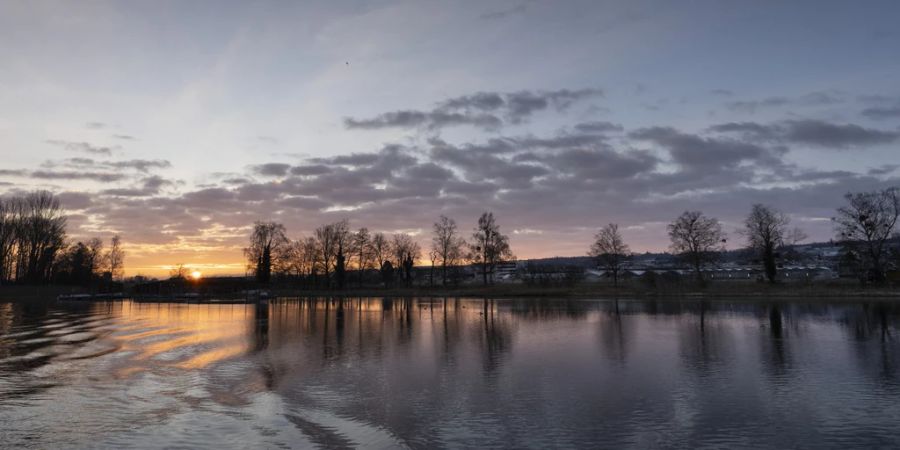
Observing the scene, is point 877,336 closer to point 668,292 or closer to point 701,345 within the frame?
point 701,345

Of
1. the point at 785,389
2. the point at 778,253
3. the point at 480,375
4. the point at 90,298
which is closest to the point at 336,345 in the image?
the point at 480,375

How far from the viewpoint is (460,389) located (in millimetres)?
14984

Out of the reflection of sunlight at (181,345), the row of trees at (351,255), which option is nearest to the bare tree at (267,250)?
the row of trees at (351,255)

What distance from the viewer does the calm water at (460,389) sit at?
1068 cm

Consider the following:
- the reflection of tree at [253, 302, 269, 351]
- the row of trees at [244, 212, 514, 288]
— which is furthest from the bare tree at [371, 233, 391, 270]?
the reflection of tree at [253, 302, 269, 351]

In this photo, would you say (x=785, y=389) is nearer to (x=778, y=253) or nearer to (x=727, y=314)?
(x=727, y=314)

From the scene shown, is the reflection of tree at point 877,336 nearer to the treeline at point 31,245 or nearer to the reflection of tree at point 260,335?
the reflection of tree at point 260,335

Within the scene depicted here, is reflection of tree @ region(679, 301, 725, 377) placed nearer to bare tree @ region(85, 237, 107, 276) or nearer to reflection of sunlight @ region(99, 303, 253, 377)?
reflection of sunlight @ region(99, 303, 253, 377)

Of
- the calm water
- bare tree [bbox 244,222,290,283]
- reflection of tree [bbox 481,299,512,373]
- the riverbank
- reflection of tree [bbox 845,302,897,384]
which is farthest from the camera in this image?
bare tree [bbox 244,222,290,283]

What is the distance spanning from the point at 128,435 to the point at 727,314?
126 feet

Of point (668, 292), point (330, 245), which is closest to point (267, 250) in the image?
point (330, 245)

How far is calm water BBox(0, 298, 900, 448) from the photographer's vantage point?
1068 centimetres

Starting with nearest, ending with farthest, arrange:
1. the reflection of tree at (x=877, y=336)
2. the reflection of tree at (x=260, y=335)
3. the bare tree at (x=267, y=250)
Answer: the reflection of tree at (x=877, y=336), the reflection of tree at (x=260, y=335), the bare tree at (x=267, y=250)

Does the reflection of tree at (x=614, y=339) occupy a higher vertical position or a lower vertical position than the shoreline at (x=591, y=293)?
lower
